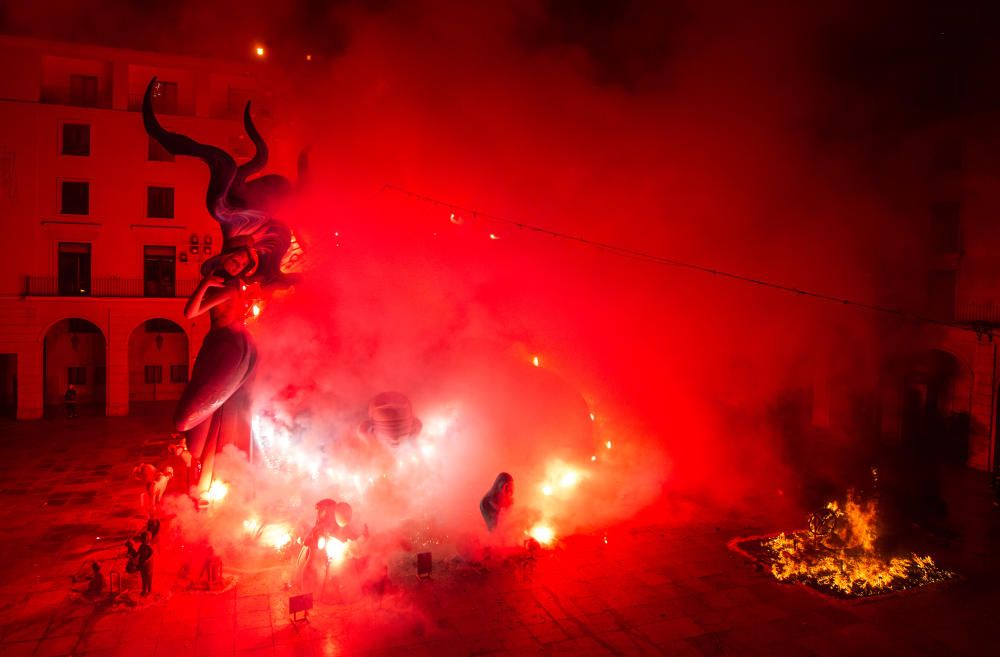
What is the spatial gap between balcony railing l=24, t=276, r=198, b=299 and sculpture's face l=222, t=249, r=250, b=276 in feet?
38.3

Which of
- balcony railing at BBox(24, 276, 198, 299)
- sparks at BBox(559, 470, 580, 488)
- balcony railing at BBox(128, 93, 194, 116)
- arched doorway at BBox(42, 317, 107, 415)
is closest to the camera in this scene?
sparks at BBox(559, 470, 580, 488)

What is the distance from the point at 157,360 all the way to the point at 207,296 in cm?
1398

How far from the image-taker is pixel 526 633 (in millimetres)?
6418

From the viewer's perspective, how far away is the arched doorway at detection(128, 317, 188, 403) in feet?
63.9

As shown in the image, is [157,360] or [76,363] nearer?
[76,363]

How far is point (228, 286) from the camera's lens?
26.3 feet

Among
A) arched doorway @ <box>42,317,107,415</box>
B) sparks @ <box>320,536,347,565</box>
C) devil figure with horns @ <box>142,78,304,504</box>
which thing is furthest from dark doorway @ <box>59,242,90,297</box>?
sparks @ <box>320,536,347,565</box>

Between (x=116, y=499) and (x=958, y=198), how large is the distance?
17.8 m

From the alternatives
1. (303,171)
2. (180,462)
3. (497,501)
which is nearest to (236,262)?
(303,171)

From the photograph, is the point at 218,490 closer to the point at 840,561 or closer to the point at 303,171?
the point at 303,171

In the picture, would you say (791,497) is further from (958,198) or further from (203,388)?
(203,388)

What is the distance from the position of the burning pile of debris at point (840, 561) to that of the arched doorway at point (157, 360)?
17.9 m

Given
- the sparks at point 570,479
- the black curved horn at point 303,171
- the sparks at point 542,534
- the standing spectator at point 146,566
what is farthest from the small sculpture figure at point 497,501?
Answer: the black curved horn at point 303,171

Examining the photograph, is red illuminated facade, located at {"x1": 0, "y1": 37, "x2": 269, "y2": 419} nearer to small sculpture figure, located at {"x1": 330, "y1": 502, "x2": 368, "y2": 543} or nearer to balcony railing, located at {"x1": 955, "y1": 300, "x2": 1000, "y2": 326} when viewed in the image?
small sculpture figure, located at {"x1": 330, "y1": 502, "x2": 368, "y2": 543}
